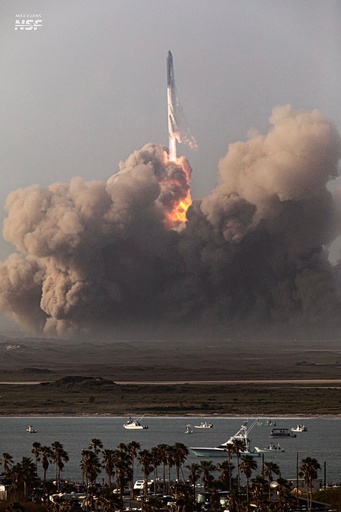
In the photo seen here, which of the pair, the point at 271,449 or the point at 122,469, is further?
the point at 271,449

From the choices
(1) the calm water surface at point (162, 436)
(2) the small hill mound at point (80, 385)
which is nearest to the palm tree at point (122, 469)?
(1) the calm water surface at point (162, 436)

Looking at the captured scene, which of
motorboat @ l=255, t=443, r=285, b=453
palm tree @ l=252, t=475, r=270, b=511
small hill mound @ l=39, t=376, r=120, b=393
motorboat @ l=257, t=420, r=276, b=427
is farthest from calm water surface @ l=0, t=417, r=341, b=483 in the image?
palm tree @ l=252, t=475, r=270, b=511

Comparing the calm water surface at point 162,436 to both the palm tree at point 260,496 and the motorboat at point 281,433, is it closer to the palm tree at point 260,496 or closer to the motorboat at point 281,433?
the motorboat at point 281,433

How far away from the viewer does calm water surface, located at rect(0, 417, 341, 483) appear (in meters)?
57.7

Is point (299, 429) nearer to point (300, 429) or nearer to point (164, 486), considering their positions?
point (300, 429)

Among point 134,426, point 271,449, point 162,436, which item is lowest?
point 271,449

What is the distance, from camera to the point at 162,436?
70625 millimetres

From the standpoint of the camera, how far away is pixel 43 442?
65625mm

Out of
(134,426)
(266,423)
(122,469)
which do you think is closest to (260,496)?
(122,469)

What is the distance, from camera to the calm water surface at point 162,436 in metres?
57.7

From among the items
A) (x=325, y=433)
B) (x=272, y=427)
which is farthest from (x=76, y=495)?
(x=272, y=427)

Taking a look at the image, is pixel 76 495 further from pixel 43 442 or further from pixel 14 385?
pixel 14 385

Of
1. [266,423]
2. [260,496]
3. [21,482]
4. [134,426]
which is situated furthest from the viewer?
[266,423]

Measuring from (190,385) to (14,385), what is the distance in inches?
547
